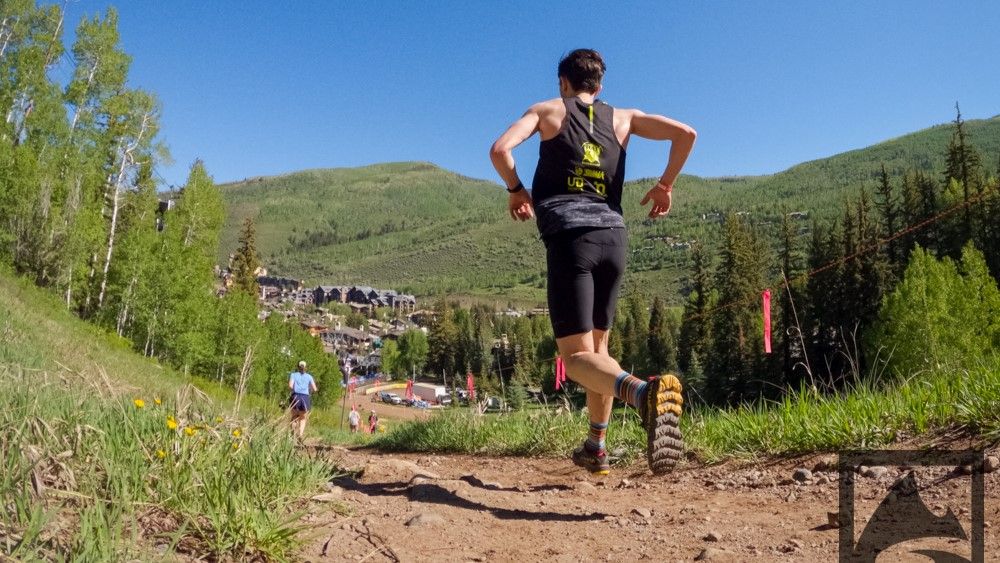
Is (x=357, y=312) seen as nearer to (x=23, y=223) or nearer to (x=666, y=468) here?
(x=23, y=223)

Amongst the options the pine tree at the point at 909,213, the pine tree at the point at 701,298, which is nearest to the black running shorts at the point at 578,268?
the pine tree at the point at 909,213

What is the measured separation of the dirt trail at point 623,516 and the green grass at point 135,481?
0.51ft

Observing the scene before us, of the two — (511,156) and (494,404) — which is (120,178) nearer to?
(494,404)

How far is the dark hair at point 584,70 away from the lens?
3.19 meters

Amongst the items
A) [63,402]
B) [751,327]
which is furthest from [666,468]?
[751,327]

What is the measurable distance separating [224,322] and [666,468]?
3269 cm

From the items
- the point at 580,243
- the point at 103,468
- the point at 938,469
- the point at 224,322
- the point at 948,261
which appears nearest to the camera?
the point at 103,468

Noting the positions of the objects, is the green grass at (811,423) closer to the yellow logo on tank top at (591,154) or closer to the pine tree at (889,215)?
the yellow logo on tank top at (591,154)

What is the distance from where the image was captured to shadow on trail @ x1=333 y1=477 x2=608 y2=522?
250cm

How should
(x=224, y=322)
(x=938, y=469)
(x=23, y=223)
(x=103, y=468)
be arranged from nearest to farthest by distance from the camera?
(x=103, y=468), (x=938, y=469), (x=23, y=223), (x=224, y=322)

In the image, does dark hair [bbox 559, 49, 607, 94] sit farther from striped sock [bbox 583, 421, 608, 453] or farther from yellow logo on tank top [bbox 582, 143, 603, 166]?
striped sock [bbox 583, 421, 608, 453]

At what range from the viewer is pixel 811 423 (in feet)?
10.7

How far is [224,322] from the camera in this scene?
31.9m

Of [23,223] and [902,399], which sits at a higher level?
[23,223]
